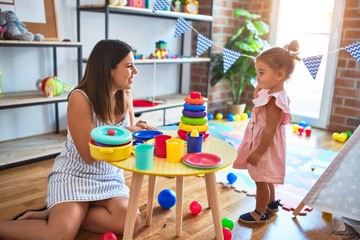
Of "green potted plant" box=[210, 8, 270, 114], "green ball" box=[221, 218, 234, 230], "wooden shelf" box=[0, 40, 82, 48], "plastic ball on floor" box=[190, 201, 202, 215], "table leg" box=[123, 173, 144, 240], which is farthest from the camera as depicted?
"green potted plant" box=[210, 8, 270, 114]

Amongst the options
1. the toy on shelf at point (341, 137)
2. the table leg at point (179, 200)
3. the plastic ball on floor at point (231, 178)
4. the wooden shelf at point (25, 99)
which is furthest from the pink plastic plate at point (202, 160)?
the toy on shelf at point (341, 137)

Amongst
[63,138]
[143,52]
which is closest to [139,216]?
[63,138]

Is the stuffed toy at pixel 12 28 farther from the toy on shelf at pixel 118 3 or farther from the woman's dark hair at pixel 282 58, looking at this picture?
the woman's dark hair at pixel 282 58

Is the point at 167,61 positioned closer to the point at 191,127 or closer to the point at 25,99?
the point at 25,99

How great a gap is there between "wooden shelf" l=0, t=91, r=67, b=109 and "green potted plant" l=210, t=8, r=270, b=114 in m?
1.86

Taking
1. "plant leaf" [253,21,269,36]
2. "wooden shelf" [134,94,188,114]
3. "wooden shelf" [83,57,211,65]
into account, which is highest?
"plant leaf" [253,21,269,36]

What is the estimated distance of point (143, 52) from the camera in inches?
144

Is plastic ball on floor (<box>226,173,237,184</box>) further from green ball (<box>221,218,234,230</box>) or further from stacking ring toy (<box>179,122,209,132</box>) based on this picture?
stacking ring toy (<box>179,122,209,132</box>)

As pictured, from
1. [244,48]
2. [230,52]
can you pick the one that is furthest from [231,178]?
[244,48]

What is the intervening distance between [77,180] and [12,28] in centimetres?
131

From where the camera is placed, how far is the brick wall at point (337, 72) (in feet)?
11.5

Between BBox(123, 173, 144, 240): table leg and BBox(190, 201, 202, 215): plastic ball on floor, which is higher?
BBox(123, 173, 144, 240): table leg

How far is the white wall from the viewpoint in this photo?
276cm

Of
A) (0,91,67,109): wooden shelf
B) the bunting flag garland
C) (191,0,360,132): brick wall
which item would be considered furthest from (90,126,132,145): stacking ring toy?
(191,0,360,132): brick wall
